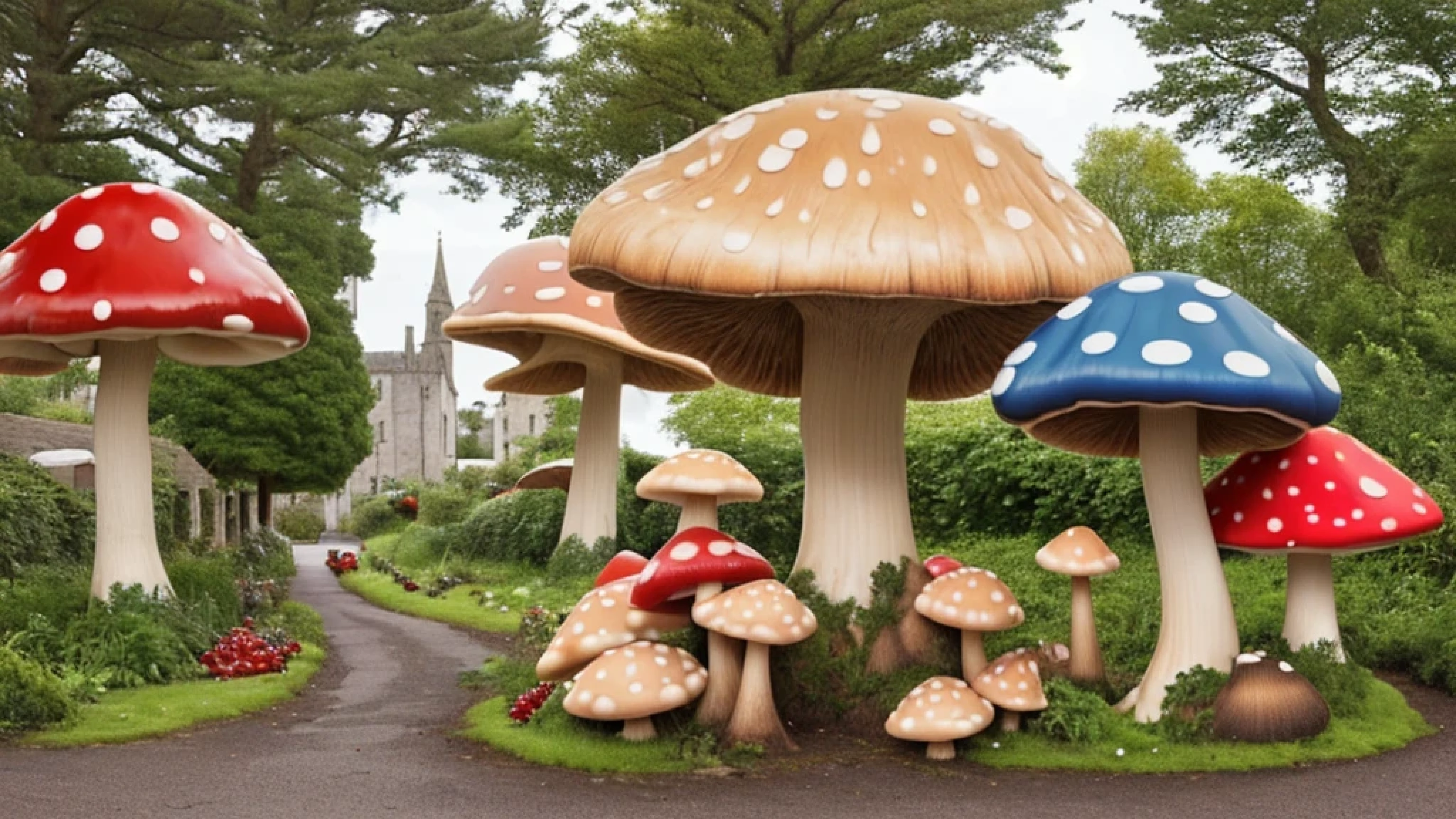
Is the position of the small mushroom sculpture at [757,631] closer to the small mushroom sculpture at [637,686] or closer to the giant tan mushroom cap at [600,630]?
the small mushroom sculpture at [637,686]

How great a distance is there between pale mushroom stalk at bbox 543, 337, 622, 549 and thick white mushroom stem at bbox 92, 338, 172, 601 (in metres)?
5.82

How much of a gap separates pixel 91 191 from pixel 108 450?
2.14 metres

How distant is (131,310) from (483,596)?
7.53m

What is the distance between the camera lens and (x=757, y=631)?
20.6 ft

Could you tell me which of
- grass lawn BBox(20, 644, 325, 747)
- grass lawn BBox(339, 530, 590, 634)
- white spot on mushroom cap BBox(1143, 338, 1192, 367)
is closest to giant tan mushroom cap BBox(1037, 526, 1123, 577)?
white spot on mushroom cap BBox(1143, 338, 1192, 367)

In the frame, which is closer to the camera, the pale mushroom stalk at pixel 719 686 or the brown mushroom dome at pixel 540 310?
the pale mushroom stalk at pixel 719 686

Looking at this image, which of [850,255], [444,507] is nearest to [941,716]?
[850,255]

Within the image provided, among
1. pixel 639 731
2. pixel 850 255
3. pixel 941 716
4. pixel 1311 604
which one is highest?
pixel 850 255

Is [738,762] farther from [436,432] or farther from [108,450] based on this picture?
[436,432]

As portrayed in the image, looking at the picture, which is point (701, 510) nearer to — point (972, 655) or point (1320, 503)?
point (972, 655)

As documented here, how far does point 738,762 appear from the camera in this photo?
6387mm

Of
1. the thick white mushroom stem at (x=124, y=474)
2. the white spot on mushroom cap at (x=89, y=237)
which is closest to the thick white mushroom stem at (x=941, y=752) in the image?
the thick white mushroom stem at (x=124, y=474)

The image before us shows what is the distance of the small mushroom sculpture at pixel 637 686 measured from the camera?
254 inches

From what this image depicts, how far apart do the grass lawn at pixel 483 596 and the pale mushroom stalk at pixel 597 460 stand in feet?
Answer: 2.95
